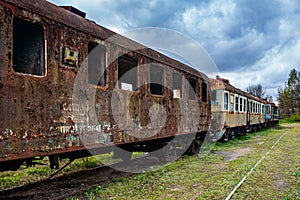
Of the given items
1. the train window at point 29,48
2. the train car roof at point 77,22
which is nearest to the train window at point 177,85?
the train car roof at point 77,22

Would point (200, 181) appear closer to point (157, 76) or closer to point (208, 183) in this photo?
point (208, 183)

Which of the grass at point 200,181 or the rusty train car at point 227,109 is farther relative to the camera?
the rusty train car at point 227,109

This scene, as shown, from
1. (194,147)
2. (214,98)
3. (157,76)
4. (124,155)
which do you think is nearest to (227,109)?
(214,98)

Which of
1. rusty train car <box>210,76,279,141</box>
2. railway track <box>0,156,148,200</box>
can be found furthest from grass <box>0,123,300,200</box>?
rusty train car <box>210,76,279,141</box>

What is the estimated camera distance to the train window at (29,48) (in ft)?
12.4

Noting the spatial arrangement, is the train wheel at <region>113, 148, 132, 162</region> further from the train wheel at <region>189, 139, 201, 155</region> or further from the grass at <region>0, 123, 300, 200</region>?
the train wheel at <region>189, 139, 201, 155</region>

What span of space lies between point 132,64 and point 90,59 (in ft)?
4.87

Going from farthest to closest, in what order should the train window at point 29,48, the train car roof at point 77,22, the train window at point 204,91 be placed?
the train window at point 204,91 < the train window at point 29,48 < the train car roof at point 77,22

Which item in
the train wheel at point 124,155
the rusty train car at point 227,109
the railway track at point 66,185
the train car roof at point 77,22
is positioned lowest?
the railway track at point 66,185

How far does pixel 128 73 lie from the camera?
6.76 metres

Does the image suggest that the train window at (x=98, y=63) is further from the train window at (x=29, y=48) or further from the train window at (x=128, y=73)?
the train window at (x=29, y=48)

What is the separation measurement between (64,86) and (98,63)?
1077 millimetres

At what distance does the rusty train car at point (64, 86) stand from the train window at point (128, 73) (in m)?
0.02

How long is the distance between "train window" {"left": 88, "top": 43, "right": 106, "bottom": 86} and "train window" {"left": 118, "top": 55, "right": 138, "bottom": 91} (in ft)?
2.55
